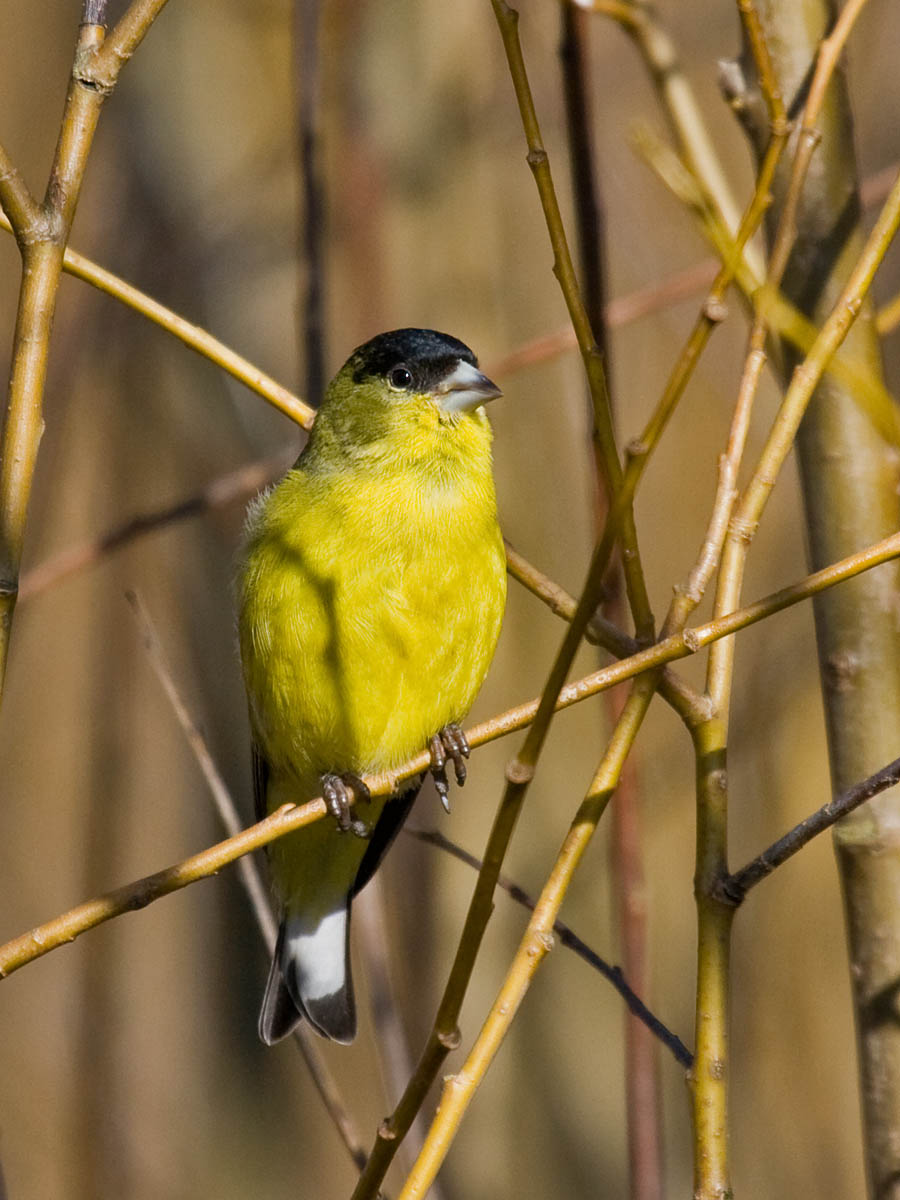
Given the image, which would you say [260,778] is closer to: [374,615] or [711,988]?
[374,615]

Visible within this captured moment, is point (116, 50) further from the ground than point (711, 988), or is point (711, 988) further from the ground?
point (116, 50)

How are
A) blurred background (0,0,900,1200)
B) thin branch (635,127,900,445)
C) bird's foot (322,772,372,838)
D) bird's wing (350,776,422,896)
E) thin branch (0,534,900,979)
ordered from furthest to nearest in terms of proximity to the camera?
blurred background (0,0,900,1200), bird's wing (350,776,422,896), bird's foot (322,772,372,838), thin branch (635,127,900,445), thin branch (0,534,900,979)

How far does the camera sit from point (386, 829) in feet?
11.0

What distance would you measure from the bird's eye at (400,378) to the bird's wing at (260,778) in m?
0.88

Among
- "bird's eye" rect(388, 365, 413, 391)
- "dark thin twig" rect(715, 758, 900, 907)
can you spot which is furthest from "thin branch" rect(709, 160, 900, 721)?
"bird's eye" rect(388, 365, 413, 391)

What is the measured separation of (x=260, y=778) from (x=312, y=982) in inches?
20.4

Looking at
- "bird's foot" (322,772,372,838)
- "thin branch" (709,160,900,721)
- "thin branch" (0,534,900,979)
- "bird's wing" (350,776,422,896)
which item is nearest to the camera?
"thin branch" (0,534,900,979)

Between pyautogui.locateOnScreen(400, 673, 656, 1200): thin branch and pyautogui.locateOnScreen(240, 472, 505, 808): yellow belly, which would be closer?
pyautogui.locateOnScreen(400, 673, 656, 1200): thin branch

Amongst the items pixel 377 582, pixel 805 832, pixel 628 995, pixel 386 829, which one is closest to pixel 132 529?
pixel 377 582

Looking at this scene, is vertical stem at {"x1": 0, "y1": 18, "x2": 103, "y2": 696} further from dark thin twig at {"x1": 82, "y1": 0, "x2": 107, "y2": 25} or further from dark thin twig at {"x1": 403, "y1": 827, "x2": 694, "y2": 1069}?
dark thin twig at {"x1": 403, "y1": 827, "x2": 694, "y2": 1069}

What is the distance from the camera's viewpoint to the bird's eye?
116 inches

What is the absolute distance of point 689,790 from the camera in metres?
5.54

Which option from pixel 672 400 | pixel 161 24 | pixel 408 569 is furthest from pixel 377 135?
pixel 672 400

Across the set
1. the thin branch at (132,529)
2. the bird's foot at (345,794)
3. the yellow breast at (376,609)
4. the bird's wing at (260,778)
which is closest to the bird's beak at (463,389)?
the yellow breast at (376,609)
